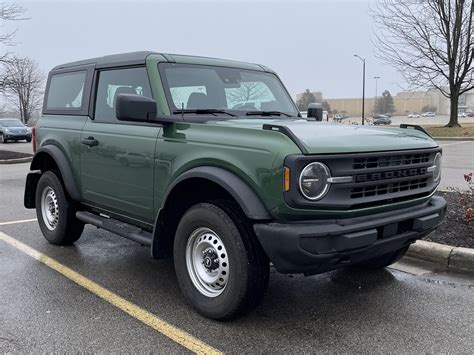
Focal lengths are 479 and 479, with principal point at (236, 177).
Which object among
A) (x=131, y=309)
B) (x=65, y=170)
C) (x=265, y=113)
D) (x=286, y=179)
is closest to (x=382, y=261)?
(x=265, y=113)

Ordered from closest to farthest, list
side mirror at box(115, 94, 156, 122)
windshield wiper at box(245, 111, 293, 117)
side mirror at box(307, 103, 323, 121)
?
side mirror at box(115, 94, 156, 122) < windshield wiper at box(245, 111, 293, 117) < side mirror at box(307, 103, 323, 121)

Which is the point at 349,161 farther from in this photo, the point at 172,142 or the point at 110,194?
the point at 110,194

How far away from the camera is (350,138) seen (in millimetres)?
3416

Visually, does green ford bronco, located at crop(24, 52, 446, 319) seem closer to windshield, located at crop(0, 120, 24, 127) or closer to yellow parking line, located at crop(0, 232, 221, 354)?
yellow parking line, located at crop(0, 232, 221, 354)

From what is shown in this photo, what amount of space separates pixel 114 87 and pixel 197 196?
1650 mm

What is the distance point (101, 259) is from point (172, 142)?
1.97m

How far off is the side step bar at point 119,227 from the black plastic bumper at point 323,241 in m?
1.37

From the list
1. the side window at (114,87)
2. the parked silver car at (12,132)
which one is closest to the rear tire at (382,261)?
the side window at (114,87)

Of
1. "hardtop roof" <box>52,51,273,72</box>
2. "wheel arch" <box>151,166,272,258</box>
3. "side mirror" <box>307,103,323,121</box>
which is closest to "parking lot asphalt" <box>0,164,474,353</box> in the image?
"wheel arch" <box>151,166,272,258</box>

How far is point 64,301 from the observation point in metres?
3.99

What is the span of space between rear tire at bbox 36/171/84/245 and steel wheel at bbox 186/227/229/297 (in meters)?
2.20

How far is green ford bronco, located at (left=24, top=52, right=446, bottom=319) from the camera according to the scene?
10.3ft

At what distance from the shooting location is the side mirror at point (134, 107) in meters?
3.73

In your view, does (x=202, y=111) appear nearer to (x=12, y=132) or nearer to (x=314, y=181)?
(x=314, y=181)
